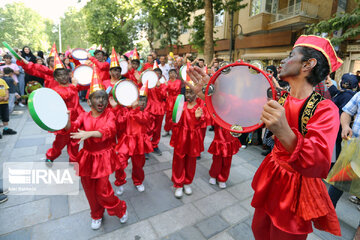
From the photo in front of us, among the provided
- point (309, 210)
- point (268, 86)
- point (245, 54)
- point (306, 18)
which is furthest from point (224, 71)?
point (245, 54)

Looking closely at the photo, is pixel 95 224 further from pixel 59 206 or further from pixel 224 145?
pixel 224 145

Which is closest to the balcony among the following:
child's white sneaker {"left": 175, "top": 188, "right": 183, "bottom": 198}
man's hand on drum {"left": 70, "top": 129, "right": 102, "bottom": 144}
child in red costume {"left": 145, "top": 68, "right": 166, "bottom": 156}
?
child in red costume {"left": 145, "top": 68, "right": 166, "bottom": 156}

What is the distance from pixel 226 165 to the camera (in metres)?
3.96

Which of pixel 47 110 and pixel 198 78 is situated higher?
pixel 198 78

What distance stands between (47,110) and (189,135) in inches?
82.4

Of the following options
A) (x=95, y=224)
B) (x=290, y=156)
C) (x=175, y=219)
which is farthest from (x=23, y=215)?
(x=290, y=156)

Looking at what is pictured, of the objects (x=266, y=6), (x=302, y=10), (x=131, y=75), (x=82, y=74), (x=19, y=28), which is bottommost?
(x=131, y=75)

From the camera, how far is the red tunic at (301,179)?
1177mm

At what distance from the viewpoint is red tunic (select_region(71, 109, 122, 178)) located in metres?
2.61

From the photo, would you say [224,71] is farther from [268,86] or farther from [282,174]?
[282,174]

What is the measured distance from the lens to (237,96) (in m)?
1.71

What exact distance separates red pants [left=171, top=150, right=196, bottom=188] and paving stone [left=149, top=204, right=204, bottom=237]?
43cm

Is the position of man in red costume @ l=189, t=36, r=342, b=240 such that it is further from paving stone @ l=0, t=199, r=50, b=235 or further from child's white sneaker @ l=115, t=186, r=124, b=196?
paving stone @ l=0, t=199, r=50, b=235

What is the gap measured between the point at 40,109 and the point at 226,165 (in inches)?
123
